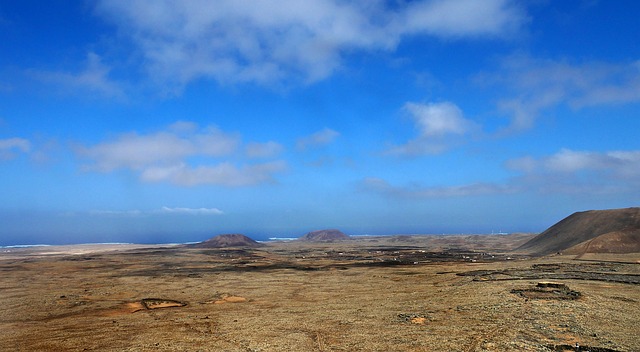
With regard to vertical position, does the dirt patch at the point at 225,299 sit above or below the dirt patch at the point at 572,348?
below

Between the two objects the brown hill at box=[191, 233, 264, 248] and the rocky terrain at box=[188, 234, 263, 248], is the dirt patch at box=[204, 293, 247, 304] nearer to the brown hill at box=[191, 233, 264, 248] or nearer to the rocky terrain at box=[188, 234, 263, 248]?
the rocky terrain at box=[188, 234, 263, 248]

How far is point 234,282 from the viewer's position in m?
42.3

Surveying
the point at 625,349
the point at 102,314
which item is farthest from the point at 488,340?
the point at 102,314

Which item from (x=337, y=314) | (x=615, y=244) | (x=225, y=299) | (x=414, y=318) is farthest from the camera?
(x=615, y=244)

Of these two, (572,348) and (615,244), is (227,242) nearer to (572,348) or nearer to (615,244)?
(615,244)

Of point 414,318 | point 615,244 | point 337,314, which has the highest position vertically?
point 615,244

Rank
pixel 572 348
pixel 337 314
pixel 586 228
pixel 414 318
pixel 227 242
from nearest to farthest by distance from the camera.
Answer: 1. pixel 572 348
2. pixel 414 318
3. pixel 337 314
4. pixel 586 228
5. pixel 227 242

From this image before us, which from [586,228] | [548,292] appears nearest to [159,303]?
[548,292]

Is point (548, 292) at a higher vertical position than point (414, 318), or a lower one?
higher

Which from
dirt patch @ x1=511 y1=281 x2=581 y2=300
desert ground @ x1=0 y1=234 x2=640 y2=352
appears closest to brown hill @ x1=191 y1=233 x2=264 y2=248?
desert ground @ x1=0 y1=234 x2=640 y2=352

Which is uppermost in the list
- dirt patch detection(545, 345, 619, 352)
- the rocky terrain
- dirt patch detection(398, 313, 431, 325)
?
dirt patch detection(545, 345, 619, 352)

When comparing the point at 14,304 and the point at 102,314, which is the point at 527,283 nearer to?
the point at 102,314

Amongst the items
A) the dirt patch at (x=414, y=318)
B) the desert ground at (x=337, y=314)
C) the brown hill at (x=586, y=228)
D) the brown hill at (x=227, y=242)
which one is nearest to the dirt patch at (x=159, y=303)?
the desert ground at (x=337, y=314)

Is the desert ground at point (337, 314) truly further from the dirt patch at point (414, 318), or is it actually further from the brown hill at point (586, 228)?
the brown hill at point (586, 228)
